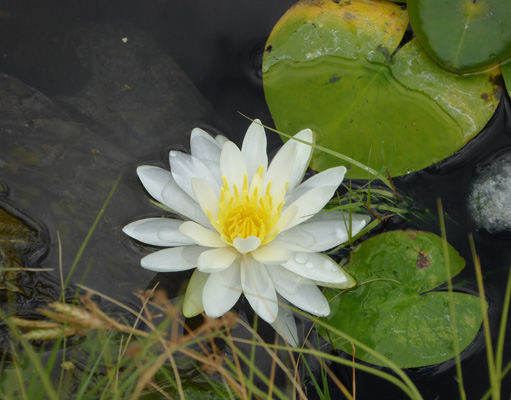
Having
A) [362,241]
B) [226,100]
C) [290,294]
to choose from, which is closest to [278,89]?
[226,100]

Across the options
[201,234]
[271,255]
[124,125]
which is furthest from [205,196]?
[124,125]

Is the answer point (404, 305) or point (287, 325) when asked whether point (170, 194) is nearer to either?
point (287, 325)

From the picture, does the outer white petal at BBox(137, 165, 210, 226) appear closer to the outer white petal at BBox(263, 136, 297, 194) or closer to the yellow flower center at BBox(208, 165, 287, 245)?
the yellow flower center at BBox(208, 165, 287, 245)

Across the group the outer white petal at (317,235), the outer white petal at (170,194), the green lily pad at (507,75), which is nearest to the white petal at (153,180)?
the outer white petal at (170,194)

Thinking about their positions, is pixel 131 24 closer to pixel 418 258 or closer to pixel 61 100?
pixel 61 100

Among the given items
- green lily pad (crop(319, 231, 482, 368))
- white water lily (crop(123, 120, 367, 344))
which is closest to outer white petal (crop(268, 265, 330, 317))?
white water lily (crop(123, 120, 367, 344))

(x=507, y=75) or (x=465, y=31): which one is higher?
(x=465, y=31)
